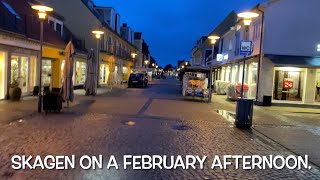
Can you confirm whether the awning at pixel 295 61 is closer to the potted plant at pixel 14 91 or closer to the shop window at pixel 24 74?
the shop window at pixel 24 74

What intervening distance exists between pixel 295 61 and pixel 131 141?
54.2 ft

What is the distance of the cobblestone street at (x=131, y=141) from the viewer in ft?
22.7

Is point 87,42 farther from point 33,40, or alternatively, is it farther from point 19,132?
point 19,132

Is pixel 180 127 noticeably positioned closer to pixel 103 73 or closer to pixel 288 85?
pixel 288 85

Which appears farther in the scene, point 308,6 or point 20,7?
point 308,6

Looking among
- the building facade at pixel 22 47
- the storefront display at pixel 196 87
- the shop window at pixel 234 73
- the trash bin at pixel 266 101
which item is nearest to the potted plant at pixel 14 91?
the building facade at pixel 22 47

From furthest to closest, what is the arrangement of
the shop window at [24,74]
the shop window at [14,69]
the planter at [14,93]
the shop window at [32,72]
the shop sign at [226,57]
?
the shop sign at [226,57] → the shop window at [32,72] → the shop window at [24,74] → the shop window at [14,69] → the planter at [14,93]

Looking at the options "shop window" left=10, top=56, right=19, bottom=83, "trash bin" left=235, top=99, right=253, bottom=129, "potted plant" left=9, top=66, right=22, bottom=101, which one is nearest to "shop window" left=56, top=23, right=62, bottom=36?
"shop window" left=10, top=56, right=19, bottom=83

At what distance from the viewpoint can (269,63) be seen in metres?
23.8

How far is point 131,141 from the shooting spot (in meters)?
9.88

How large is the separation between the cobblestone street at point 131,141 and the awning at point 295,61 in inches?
381

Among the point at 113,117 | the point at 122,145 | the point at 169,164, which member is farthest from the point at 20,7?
the point at 169,164

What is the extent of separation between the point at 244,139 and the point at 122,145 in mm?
3862

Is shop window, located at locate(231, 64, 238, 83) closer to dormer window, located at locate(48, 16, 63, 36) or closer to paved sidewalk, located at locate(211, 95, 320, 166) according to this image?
dormer window, located at locate(48, 16, 63, 36)
